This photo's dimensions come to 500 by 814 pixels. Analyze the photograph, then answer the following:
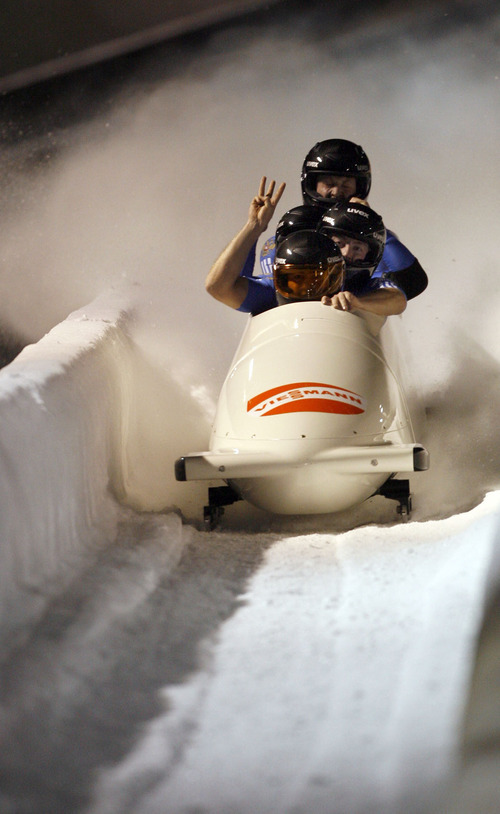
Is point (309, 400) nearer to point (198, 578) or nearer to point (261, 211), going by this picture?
point (198, 578)

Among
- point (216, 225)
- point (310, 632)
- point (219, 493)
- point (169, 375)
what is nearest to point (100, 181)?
point (216, 225)

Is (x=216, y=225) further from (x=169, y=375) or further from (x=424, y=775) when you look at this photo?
(x=424, y=775)

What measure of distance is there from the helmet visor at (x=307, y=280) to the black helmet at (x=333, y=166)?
104 centimetres

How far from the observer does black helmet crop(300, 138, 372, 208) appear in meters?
4.23

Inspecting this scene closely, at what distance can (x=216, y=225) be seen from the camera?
7.76m

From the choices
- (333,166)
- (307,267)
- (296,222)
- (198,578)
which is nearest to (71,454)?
(198,578)

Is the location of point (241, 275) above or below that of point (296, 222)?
below

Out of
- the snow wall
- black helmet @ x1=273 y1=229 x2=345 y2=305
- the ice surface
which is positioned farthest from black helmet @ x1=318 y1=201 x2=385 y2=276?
the snow wall

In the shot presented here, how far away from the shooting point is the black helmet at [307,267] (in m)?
3.18

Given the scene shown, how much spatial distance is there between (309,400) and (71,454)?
846 millimetres

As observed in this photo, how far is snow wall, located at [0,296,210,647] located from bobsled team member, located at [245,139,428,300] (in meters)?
1.00

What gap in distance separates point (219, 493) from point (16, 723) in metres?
1.77

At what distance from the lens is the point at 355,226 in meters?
3.44

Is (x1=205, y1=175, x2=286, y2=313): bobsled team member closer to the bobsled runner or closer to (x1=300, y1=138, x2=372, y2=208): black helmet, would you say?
the bobsled runner
